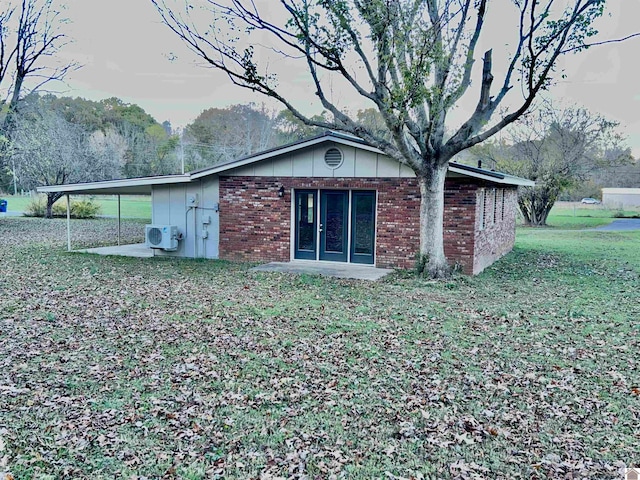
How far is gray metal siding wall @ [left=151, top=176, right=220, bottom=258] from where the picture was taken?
1373 cm

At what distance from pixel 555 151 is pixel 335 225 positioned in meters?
23.5

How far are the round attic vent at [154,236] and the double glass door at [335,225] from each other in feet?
13.0

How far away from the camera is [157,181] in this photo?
13.2 m

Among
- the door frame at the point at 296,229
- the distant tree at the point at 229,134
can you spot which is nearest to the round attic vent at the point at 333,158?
the door frame at the point at 296,229

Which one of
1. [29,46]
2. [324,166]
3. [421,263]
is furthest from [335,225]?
[29,46]

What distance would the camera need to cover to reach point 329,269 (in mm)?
11891

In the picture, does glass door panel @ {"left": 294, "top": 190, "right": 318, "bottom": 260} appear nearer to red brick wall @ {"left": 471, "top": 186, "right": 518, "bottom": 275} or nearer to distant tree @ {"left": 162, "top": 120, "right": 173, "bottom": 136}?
red brick wall @ {"left": 471, "top": 186, "right": 518, "bottom": 275}

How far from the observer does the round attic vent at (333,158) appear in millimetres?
12203

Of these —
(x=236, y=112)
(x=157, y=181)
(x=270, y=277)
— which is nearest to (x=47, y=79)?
(x=157, y=181)

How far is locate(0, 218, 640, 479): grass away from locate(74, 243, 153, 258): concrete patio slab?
473 cm

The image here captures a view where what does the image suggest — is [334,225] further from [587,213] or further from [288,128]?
[587,213]

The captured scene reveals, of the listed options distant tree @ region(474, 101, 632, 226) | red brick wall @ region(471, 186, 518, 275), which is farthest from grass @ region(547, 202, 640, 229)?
red brick wall @ region(471, 186, 518, 275)

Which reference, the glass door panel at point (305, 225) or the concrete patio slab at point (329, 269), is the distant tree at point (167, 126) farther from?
the concrete patio slab at point (329, 269)

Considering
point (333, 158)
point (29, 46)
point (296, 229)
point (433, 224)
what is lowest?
point (296, 229)
